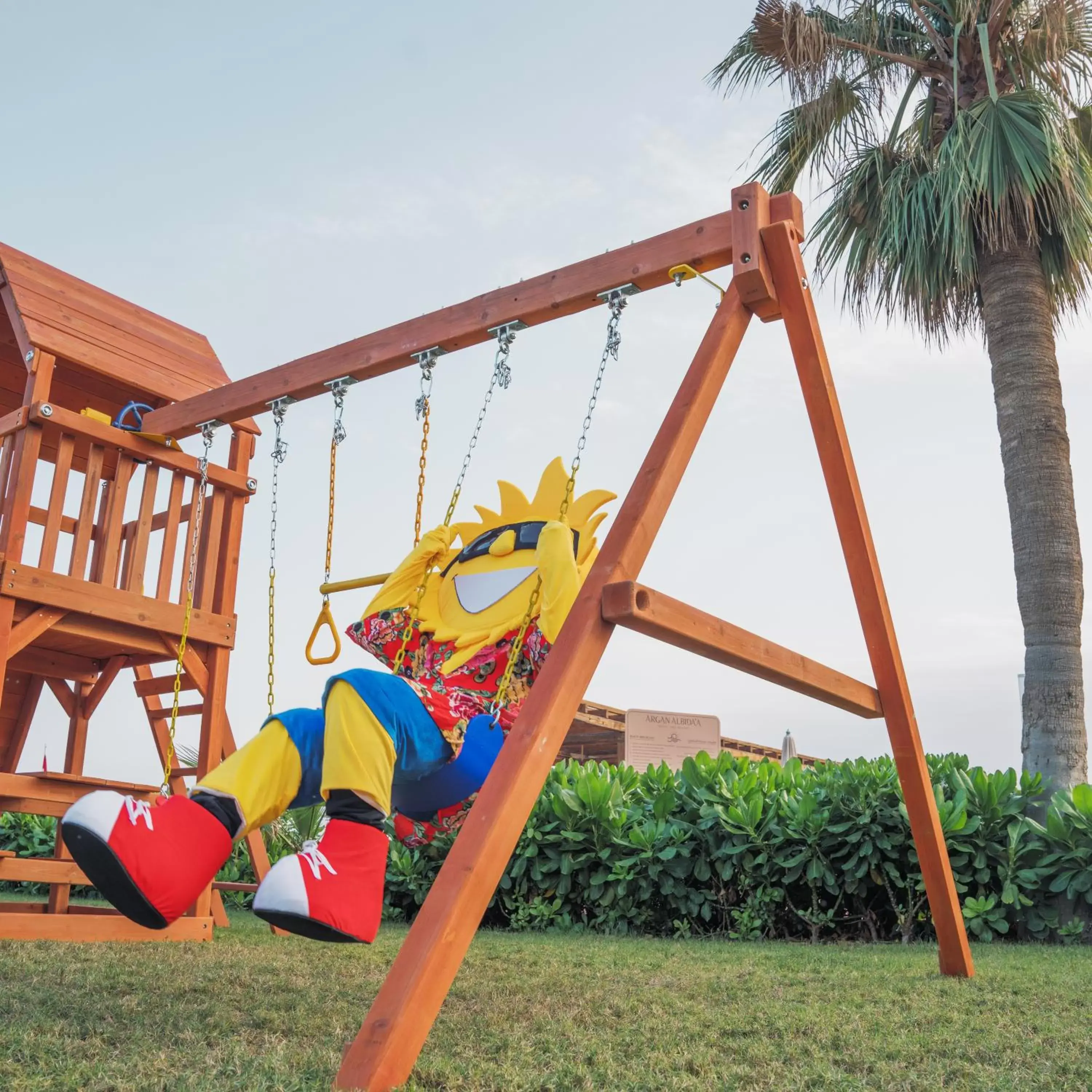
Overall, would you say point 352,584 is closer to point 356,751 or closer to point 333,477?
point 333,477

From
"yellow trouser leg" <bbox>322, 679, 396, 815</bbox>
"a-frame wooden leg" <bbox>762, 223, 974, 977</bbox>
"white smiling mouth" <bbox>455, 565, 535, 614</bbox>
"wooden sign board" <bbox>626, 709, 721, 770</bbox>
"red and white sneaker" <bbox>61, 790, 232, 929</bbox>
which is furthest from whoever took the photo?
"wooden sign board" <bbox>626, 709, 721, 770</bbox>

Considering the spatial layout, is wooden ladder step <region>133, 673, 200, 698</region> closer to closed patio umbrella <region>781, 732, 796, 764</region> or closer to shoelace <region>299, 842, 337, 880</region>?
shoelace <region>299, 842, 337, 880</region>

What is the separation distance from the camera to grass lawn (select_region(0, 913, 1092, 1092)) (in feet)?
5.95

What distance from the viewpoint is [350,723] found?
6.89 feet

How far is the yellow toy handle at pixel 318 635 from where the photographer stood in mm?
3188

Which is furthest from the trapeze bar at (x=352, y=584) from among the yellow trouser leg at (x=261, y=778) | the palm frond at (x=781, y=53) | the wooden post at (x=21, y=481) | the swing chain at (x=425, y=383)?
the palm frond at (x=781, y=53)

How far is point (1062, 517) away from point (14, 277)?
5564mm

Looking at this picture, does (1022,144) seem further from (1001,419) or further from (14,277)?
(14,277)

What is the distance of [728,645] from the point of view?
2.51m

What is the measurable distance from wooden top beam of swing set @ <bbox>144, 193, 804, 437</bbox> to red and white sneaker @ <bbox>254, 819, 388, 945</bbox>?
1.65m

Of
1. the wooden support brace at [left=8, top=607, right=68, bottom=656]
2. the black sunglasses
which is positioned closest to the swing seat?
the black sunglasses

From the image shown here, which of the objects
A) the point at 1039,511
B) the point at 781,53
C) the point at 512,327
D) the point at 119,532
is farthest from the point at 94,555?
the point at 781,53

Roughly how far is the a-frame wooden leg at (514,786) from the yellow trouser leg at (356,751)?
239mm

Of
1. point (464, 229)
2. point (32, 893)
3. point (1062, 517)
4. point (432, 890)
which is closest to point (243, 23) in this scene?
point (464, 229)
